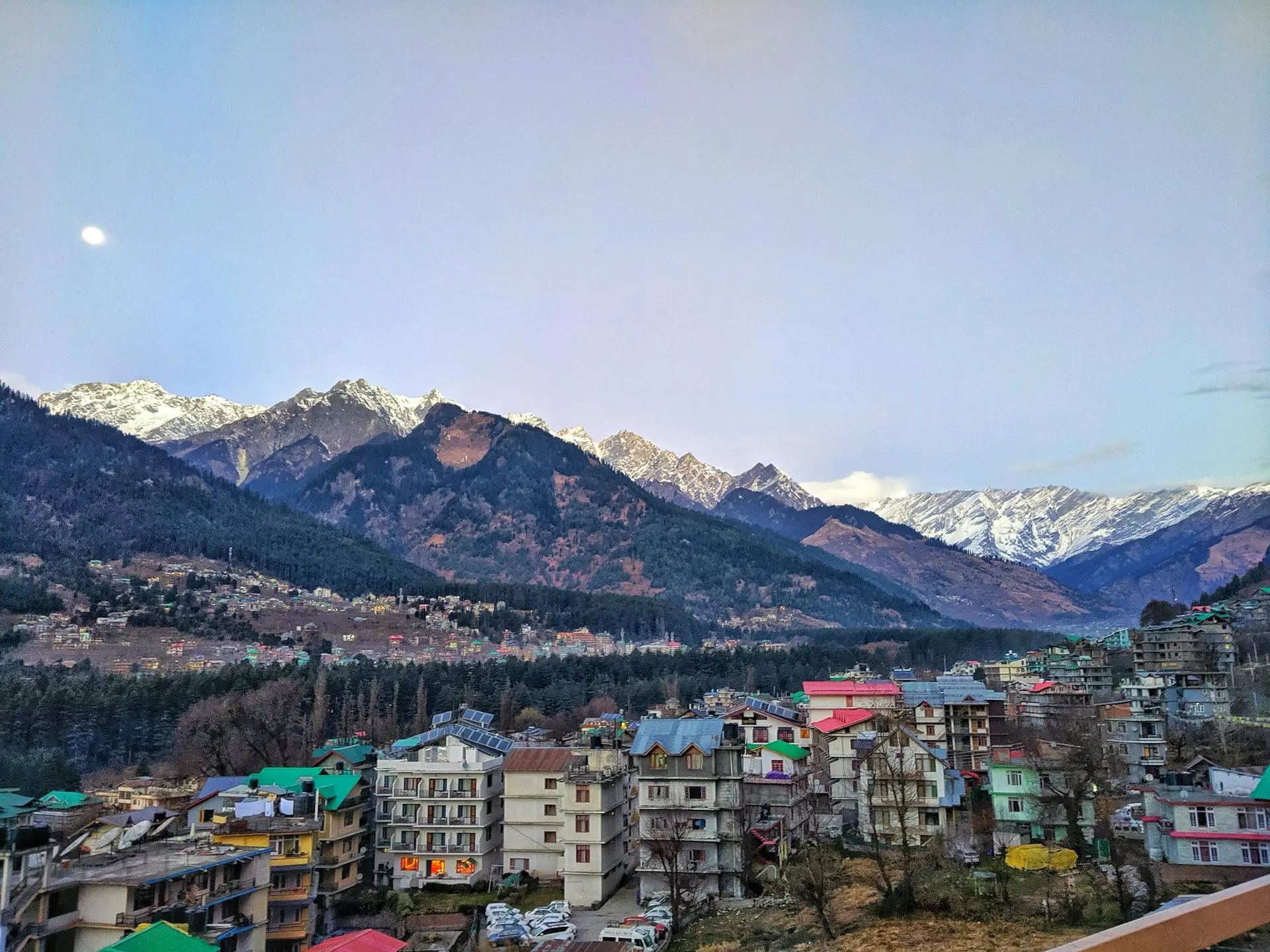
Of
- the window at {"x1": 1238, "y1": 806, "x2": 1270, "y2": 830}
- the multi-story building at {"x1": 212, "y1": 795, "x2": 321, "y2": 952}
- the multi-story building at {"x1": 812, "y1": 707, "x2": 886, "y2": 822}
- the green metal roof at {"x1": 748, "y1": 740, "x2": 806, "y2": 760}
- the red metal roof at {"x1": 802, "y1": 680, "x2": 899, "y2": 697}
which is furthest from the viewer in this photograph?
the red metal roof at {"x1": 802, "y1": 680, "x2": 899, "y2": 697}

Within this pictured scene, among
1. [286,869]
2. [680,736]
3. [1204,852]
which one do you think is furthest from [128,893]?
[1204,852]

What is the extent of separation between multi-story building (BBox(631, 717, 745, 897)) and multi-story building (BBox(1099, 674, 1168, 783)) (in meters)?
15.2

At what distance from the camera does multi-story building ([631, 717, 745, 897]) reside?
24.1 metres

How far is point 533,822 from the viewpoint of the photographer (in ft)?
92.3

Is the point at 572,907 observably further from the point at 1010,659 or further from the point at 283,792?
the point at 1010,659

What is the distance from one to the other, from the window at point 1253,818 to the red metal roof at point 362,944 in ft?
55.1

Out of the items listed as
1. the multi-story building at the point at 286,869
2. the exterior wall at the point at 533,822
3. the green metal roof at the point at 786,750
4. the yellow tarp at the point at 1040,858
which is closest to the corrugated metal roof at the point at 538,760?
the exterior wall at the point at 533,822

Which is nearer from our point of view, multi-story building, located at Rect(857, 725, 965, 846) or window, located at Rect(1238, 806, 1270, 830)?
window, located at Rect(1238, 806, 1270, 830)

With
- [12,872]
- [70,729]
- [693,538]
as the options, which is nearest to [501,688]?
[70,729]

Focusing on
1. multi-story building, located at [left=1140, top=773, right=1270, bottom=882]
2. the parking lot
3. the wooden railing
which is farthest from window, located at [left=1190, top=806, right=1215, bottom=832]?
the wooden railing

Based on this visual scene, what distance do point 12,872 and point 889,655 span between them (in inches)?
3611

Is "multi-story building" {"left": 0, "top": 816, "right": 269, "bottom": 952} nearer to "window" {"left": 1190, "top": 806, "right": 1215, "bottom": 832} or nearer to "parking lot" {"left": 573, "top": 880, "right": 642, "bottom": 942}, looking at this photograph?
"parking lot" {"left": 573, "top": 880, "right": 642, "bottom": 942}

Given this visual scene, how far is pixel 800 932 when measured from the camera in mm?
18984

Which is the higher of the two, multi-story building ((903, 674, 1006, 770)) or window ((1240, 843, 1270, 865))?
multi-story building ((903, 674, 1006, 770))
